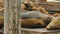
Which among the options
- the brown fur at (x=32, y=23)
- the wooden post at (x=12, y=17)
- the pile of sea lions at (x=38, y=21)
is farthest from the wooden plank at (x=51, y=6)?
the wooden post at (x=12, y=17)

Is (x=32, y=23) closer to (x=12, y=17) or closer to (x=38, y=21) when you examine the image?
(x=38, y=21)

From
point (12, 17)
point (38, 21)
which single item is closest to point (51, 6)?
point (38, 21)

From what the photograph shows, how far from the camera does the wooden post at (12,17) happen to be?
1.46 metres

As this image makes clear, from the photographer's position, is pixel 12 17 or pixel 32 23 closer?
pixel 12 17

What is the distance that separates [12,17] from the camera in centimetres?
148

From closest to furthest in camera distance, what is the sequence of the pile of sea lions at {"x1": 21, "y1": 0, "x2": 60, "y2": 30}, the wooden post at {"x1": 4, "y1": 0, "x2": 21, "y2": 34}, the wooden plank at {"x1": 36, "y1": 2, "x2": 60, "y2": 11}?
the wooden post at {"x1": 4, "y1": 0, "x2": 21, "y2": 34}
the pile of sea lions at {"x1": 21, "y1": 0, "x2": 60, "y2": 30}
the wooden plank at {"x1": 36, "y1": 2, "x2": 60, "y2": 11}

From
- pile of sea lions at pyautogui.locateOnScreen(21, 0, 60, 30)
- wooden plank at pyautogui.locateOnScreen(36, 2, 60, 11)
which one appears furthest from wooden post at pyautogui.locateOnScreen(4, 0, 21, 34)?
wooden plank at pyautogui.locateOnScreen(36, 2, 60, 11)

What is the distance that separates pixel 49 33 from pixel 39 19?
420 millimetres

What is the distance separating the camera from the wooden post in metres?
1.46

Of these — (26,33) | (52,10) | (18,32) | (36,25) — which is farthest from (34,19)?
(52,10)

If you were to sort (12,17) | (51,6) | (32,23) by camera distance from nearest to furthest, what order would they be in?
(12,17)
(32,23)
(51,6)

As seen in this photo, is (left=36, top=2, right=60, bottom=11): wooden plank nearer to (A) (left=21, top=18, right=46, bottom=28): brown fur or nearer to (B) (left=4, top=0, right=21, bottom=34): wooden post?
(A) (left=21, top=18, right=46, bottom=28): brown fur

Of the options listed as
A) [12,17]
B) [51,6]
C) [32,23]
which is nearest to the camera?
[12,17]

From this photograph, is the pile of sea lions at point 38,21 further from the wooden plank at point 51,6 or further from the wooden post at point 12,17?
the wooden plank at point 51,6
